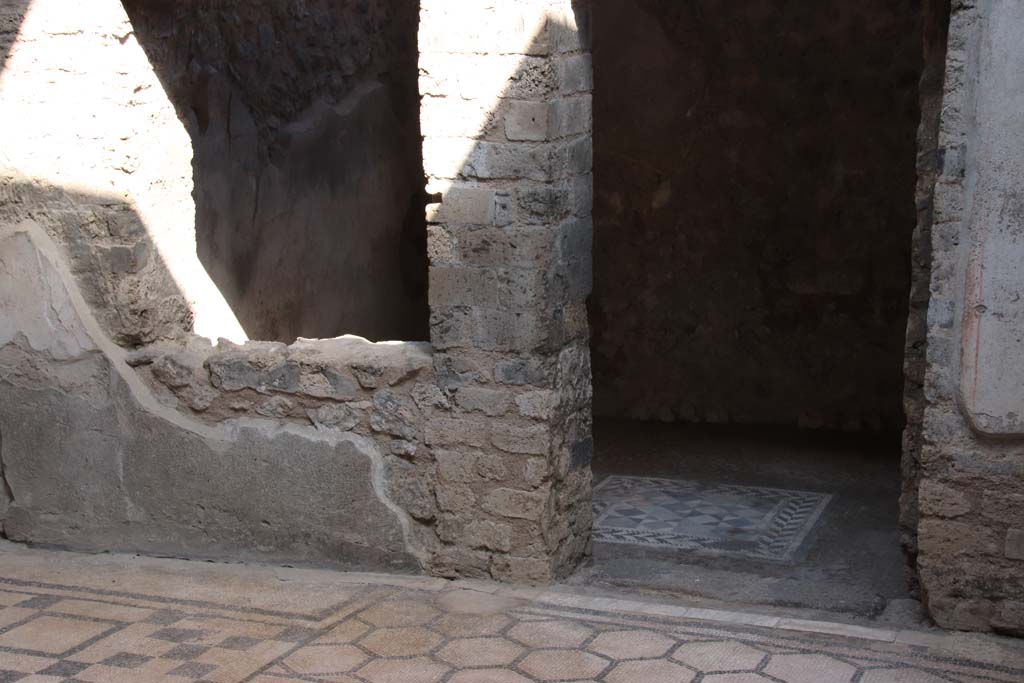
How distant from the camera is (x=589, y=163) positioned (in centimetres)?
472

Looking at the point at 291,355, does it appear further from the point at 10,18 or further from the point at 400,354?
the point at 10,18

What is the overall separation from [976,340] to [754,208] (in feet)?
11.7

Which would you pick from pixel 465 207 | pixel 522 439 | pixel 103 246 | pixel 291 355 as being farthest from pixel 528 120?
pixel 103 246

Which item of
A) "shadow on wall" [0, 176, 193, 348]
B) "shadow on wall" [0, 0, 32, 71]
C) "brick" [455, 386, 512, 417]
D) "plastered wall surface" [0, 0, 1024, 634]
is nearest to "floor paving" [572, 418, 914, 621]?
"plastered wall surface" [0, 0, 1024, 634]

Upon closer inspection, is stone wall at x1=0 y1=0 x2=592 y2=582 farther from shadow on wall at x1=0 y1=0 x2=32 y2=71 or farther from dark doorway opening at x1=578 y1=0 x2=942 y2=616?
dark doorway opening at x1=578 y1=0 x2=942 y2=616

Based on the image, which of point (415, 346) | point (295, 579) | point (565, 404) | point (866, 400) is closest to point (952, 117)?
point (565, 404)

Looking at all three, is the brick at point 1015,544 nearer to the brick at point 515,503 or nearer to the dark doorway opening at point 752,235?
the brick at point 515,503

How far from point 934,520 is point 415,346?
1796mm

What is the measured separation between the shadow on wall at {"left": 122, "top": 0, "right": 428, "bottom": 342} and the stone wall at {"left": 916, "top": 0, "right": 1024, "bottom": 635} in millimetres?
2862

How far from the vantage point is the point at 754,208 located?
24.6 ft

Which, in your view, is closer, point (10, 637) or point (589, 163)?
point (10, 637)

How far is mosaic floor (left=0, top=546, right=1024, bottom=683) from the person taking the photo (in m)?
3.94

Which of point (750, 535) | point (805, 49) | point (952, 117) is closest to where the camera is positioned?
point (952, 117)

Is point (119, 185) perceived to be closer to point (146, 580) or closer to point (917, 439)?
point (146, 580)
